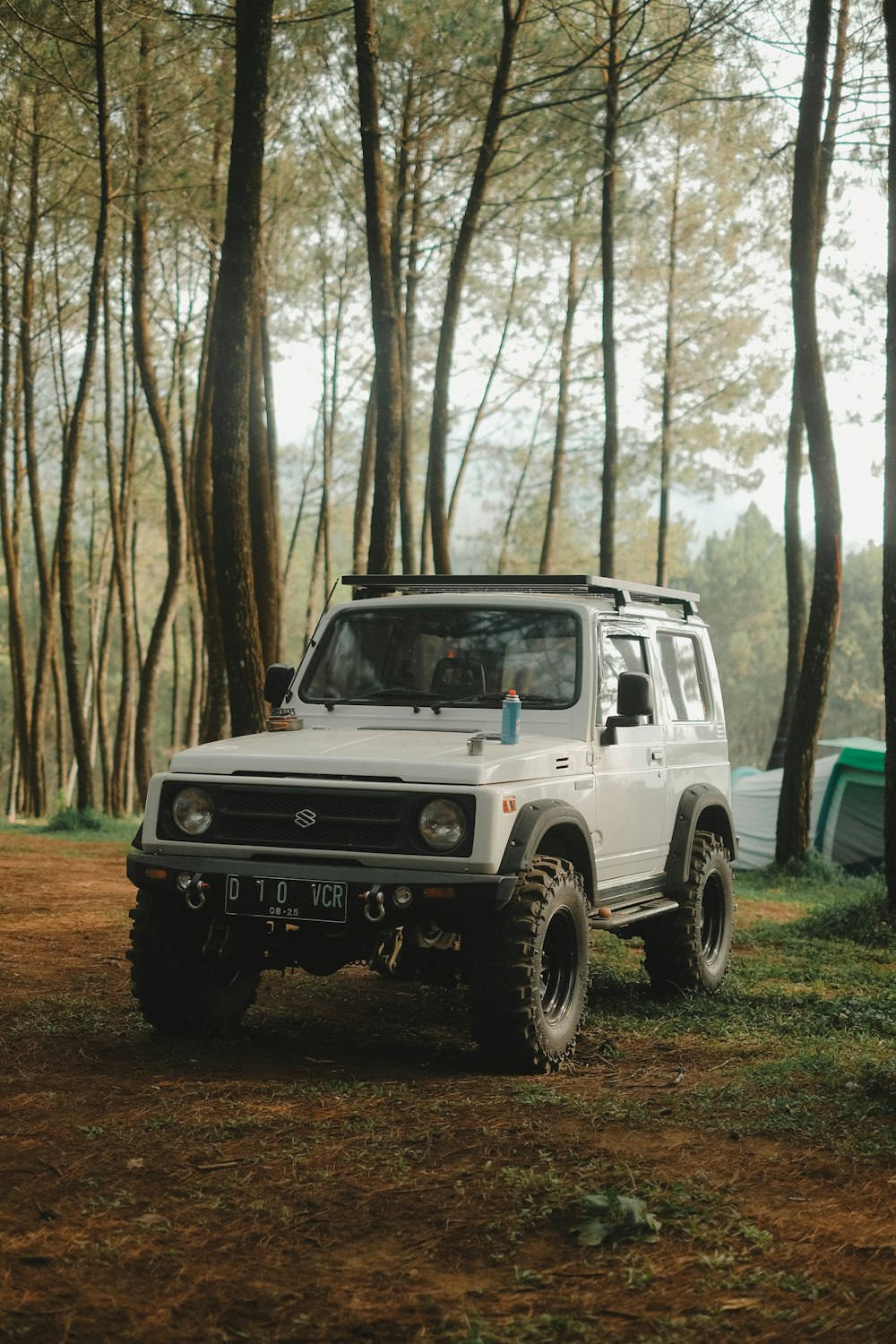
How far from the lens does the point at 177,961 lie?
6512 millimetres

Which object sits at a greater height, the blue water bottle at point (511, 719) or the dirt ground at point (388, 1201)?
the blue water bottle at point (511, 719)

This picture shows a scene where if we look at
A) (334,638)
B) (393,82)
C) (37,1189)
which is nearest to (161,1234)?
(37,1189)

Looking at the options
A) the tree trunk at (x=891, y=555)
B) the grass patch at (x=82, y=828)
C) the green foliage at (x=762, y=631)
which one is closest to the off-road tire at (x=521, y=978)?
the tree trunk at (x=891, y=555)

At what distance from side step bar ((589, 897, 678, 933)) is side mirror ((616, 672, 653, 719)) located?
3.34ft

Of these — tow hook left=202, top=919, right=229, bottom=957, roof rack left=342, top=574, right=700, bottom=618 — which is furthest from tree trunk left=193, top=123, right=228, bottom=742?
tow hook left=202, top=919, right=229, bottom=957

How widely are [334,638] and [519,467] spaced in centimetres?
3364

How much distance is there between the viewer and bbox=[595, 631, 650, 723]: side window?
741 cm

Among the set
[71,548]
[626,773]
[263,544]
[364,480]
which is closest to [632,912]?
[626,773]

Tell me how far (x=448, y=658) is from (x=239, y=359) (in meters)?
6.03

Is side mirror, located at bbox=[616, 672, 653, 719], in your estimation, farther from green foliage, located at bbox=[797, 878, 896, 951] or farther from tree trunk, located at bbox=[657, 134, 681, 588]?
tree trunk, located at bbox=[657, 134, 681, 588]

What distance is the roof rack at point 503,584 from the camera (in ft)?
24.8

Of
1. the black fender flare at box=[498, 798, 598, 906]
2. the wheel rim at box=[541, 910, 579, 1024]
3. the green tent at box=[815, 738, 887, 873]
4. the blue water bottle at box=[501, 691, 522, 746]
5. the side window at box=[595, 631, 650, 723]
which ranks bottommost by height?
the green tent at box=[815, 738, 887, 873]

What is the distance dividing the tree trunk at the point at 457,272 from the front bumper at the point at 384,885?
1319 centimetres

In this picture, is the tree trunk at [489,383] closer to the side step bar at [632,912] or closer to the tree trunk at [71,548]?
the tree trunk at [71,548]
